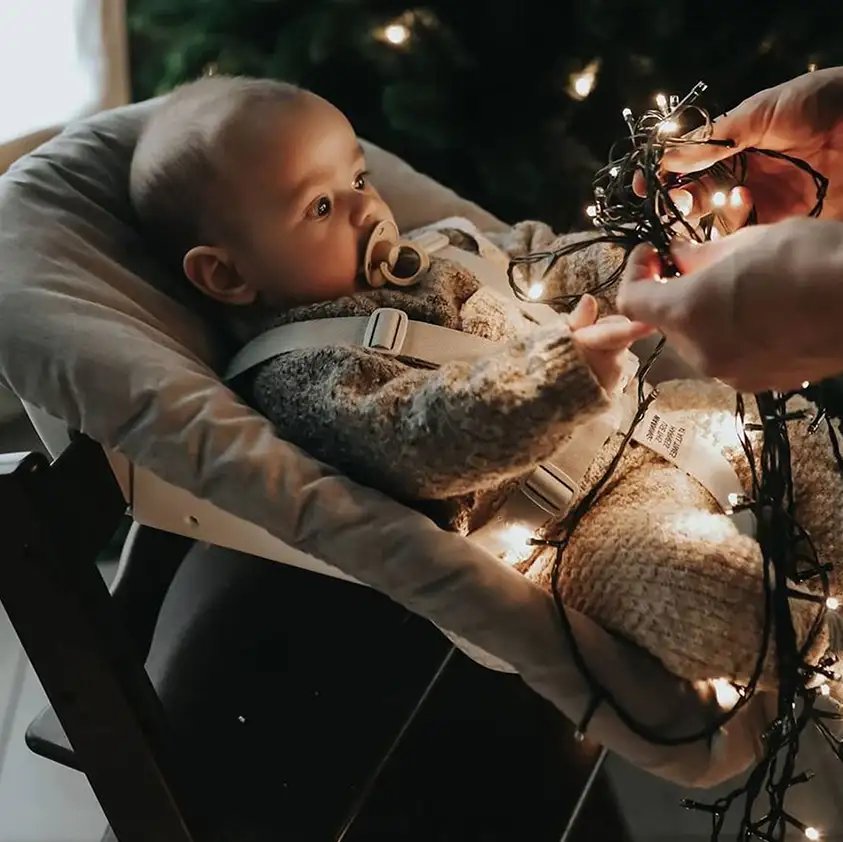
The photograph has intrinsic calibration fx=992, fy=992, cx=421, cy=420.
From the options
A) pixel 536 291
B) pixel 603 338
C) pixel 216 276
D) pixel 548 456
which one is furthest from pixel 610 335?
pixel 216 276

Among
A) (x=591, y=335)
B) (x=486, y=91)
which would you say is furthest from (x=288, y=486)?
(x=486, y=91)

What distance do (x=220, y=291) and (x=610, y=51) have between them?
2.31 feet

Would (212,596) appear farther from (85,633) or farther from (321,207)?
(321,207)

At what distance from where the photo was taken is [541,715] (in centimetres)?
128

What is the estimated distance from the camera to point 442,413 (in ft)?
2.42

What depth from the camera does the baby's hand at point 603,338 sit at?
0.69 m

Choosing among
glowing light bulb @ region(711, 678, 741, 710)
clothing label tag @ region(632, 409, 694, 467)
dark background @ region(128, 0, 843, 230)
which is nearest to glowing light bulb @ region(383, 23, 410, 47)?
dark background @ region(128, 0, 843, 230)

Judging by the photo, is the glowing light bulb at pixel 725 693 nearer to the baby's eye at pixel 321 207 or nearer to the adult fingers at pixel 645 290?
the adult fingers at pixel 645 290

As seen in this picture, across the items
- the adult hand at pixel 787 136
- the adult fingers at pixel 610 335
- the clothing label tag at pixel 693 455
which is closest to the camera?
the adult fingers at pixel 610 335

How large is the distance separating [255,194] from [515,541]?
1.34ft

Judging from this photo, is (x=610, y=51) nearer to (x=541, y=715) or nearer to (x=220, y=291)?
(x=220, y=291)

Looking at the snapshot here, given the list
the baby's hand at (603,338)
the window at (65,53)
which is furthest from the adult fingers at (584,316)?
the window at (65,53)

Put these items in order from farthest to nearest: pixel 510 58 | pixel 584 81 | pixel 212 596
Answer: pixel 510 58
pixel 584 81
pixel 212 596

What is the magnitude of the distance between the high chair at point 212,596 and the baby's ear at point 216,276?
1.3 inches
